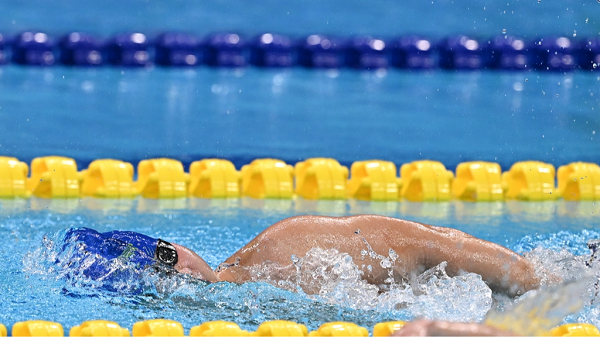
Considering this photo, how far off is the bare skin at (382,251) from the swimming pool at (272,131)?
0.16 ft

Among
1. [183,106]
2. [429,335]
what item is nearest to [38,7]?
[183,106]

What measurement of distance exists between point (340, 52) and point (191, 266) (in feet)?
16.4

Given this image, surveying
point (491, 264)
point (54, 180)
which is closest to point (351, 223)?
point (491, 264)

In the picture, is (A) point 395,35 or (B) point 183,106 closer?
(B) point 183,106

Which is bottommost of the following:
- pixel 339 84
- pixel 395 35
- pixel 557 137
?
pixel 557 137

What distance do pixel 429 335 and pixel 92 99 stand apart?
499cm

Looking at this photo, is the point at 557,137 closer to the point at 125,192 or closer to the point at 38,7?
the point at 125,192

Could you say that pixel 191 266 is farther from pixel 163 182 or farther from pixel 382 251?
pixel 163 182

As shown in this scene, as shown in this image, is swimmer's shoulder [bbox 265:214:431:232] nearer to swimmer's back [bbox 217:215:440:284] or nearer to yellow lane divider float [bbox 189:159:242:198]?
swimmer's back [bbox 217:215:440:284]

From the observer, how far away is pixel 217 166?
392 cm

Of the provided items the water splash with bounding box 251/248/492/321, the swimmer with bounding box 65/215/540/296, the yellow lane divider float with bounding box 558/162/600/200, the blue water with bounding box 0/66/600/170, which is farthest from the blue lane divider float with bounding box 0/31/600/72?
the water splash with bounding box 251/248/492/321

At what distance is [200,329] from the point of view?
2029mm

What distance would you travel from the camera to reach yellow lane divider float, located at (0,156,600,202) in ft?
12.4

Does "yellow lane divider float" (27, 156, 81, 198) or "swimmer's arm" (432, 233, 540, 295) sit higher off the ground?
"yellow lane divider float" (27, 156, 81, 198)
